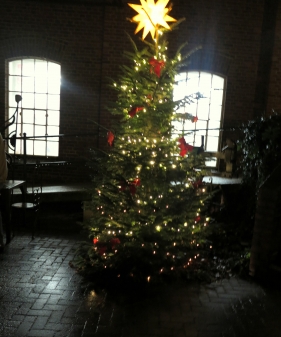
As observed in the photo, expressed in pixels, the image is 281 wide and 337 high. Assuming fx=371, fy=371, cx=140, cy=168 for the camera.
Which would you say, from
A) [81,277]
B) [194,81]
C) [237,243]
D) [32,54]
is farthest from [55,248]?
[194,81]

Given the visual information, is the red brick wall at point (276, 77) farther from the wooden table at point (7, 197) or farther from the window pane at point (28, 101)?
the wooden table at point (7, 197)

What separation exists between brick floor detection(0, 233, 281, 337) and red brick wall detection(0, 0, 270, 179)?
428cm

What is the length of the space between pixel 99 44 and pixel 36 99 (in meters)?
1.97

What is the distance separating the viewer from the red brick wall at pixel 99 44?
841 cm

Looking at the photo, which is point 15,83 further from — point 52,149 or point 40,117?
point 52,149

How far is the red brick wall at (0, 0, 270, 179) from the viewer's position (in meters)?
8.41

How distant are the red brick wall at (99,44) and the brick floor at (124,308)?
4284mm

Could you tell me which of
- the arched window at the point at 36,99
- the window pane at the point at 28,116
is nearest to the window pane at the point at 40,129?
the arched window at the point at 36,99

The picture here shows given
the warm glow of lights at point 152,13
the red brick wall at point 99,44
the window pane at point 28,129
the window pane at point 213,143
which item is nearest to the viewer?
the warm glow of lights at point 152,13

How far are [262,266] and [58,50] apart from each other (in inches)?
249

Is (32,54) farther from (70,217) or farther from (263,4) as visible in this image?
(263,4)

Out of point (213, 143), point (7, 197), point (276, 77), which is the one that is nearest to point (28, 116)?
point (7, 197)

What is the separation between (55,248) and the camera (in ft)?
19.7

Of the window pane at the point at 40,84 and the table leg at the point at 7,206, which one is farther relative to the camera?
the window pane at the point at 40,84
